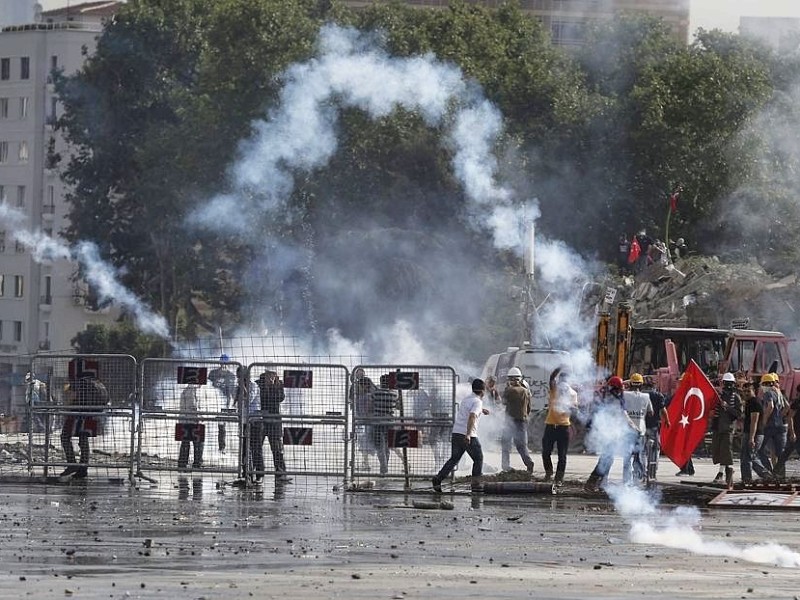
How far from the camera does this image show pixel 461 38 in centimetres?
6506

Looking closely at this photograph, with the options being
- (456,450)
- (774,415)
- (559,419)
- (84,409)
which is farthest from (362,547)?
(774,415)

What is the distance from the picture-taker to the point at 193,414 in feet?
84.1

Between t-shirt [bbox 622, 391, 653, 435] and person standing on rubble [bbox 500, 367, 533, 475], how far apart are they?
7.06 feet

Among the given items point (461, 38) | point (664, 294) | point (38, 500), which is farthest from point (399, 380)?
point (461, 38)

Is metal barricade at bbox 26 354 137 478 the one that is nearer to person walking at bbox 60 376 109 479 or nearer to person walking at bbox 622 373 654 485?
person walking at bbox 60 376 109 479

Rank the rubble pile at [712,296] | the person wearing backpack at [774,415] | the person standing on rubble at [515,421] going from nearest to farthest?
the person wearing backpack at [774,415], the person standing on rubble at [515,421], the rubble pile at [712,296]

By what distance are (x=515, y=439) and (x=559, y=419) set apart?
1.71 meters

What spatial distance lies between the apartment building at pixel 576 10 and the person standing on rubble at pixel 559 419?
74.7 m

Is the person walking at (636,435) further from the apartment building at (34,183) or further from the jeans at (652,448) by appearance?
the apartment building at (34,183)

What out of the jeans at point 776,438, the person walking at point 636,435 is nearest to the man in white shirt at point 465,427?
the person walking at point 636,435

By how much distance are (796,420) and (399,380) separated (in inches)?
257

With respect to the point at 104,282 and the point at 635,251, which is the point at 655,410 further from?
the point at 104,282

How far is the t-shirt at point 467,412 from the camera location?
24.5m

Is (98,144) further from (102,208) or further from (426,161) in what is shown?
(426,161)
